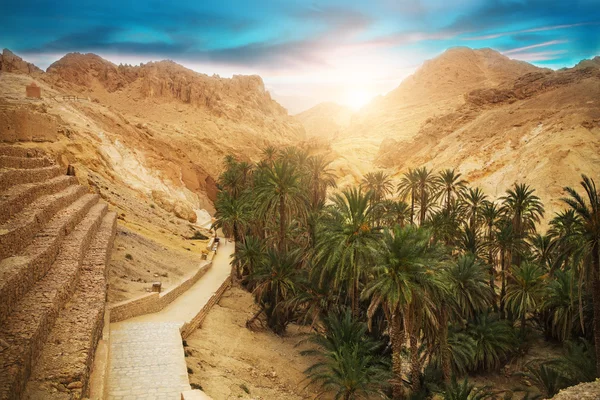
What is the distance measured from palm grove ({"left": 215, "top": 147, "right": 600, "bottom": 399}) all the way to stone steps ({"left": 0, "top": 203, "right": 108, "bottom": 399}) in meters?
10.1

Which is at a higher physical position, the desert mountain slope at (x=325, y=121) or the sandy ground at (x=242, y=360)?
the desert mountain slope at (x=325, y=121)

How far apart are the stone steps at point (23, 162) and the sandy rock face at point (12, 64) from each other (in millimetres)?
57777

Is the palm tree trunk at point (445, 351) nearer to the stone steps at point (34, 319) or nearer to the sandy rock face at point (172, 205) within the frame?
the stone steps at point (34, 319)

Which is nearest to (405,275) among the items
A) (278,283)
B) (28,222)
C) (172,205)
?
(278,283)

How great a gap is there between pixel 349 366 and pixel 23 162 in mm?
19569

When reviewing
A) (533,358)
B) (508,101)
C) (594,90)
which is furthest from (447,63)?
(533,358)

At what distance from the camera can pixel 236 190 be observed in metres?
47.6

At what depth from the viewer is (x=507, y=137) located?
58.3 metres

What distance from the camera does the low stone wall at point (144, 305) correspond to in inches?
647

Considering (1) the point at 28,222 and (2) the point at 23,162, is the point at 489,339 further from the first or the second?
(2) the point at 23,162

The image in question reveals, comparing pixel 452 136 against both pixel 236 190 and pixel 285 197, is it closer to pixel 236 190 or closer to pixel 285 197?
pixel 236 190

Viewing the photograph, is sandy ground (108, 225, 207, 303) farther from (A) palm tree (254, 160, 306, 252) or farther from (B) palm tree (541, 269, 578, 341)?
(B) palm tree (541, 269, 578, 341)

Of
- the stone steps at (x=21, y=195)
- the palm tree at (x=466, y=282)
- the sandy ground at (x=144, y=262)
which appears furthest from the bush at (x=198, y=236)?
the palm tree at (x=466, y=282)

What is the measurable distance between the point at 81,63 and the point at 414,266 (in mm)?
103246
